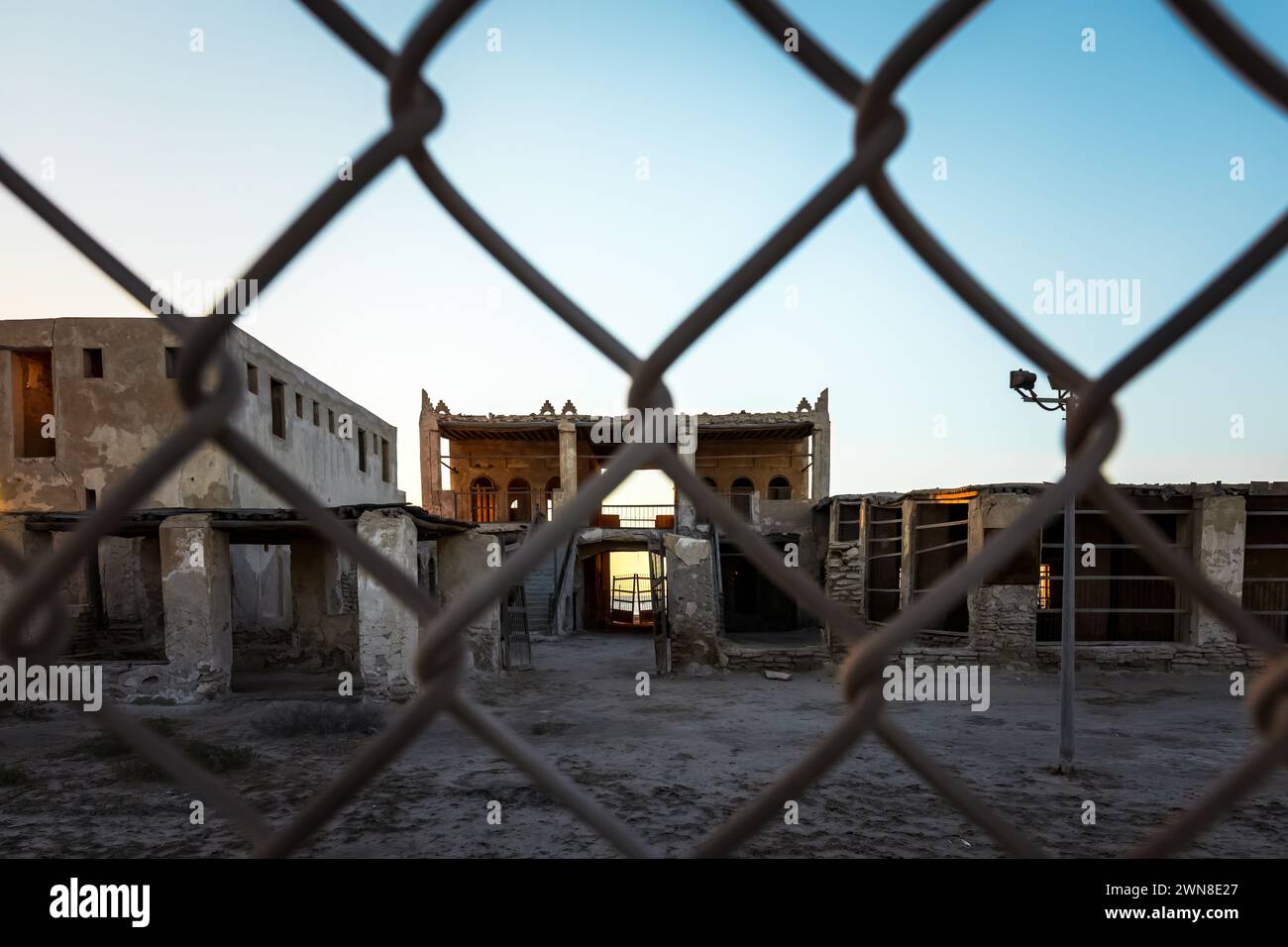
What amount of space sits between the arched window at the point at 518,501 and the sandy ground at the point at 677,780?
48.3 feet

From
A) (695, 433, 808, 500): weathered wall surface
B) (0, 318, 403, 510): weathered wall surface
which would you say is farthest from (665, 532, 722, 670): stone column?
(695, 433, 808, 500): weathered wall surface

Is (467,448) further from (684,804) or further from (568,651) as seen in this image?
(684,804)

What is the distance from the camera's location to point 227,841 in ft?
14.9

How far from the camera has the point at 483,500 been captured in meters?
24.8

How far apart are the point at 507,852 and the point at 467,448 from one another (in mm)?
20957

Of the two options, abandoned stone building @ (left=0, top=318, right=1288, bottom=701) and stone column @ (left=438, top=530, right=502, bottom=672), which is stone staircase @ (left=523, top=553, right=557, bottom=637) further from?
stone column @ (left=438, top=530, right=502, bottom=672)

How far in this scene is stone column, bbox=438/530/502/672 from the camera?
35.2 ft

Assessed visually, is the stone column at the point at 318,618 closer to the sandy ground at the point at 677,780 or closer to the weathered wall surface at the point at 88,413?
the sandy ground at the point at 677,780

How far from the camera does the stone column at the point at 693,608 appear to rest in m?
11.6

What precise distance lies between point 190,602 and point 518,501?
50.8 feet

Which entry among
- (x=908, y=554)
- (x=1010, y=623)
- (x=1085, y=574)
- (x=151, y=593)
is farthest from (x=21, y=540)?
(x=1085, y=574)

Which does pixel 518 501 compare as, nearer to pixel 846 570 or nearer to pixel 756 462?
pixel 756 462
